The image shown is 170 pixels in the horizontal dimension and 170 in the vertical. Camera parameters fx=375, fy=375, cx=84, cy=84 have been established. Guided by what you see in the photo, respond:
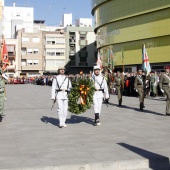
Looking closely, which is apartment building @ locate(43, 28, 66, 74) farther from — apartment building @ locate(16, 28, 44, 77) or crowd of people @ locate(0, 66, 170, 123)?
crowd of people @ locate(0, 66, 170, 123)

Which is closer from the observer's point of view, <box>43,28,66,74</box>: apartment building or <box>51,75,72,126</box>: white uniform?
<box>51,75,72,126</box>: white uniform

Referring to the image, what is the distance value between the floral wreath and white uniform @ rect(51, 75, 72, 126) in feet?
0.84

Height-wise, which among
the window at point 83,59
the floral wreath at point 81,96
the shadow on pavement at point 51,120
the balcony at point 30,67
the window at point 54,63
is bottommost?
the shadow on pavement at point 51,120

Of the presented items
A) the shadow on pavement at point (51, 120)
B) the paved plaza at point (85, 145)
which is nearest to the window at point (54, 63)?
the shadow on pavement at point (51, 120)

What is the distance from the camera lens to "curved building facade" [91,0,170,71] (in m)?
50.2

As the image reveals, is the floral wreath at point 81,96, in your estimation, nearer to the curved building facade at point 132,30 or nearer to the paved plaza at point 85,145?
the paved plaza at point 85,145

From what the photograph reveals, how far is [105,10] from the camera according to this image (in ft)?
198

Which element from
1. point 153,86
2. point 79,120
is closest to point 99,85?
point 79,120

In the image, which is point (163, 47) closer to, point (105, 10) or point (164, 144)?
point (105, 10)

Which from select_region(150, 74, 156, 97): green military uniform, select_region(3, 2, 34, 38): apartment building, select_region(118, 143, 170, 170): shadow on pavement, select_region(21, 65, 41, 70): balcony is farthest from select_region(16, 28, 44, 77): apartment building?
select_region(118, 143, 170, 170): shadow on pavement

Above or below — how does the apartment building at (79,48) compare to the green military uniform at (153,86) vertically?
above

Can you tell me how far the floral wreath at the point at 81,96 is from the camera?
37.4 feet

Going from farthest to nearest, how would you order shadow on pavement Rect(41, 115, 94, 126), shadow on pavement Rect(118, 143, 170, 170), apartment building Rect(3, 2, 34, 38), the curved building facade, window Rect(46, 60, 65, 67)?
apartment building Rect(3, 2, 34, 38)
window Rect(46, 60, 65, 67)
the curved building facade
shadow on pavement Rect(41, 115, 94, 126)
shadow on pavement Rect(118, 143, 170, 170)

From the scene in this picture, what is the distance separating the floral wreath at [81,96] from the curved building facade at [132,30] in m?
37.8
